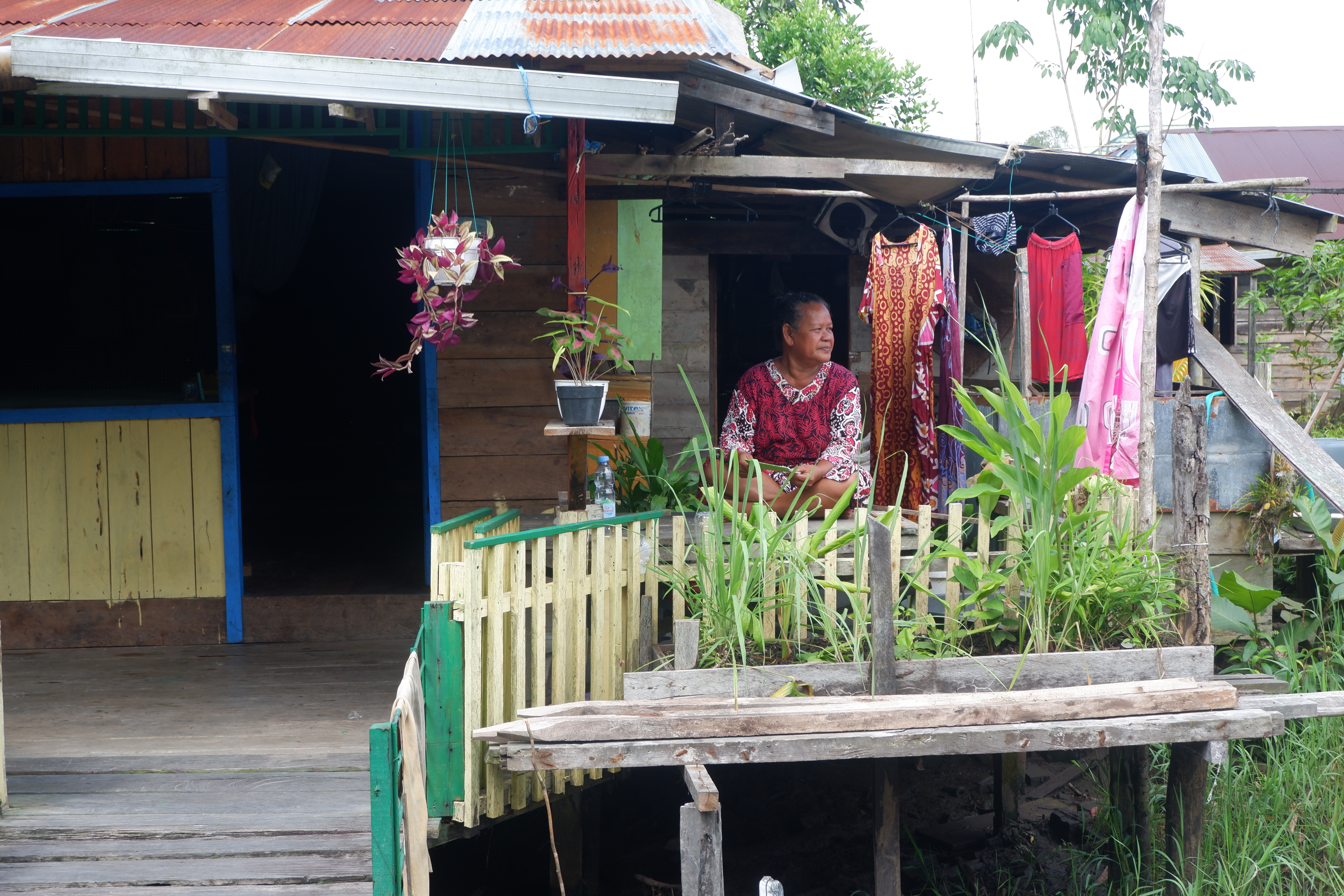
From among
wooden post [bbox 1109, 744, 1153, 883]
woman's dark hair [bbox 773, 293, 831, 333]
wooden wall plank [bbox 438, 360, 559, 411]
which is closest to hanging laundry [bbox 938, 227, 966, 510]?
woman's dark hair [bbox 773, 293, 831, 333]

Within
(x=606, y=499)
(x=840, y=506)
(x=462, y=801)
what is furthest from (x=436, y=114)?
(x=462, y=801)

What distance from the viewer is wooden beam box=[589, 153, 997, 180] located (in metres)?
4.51

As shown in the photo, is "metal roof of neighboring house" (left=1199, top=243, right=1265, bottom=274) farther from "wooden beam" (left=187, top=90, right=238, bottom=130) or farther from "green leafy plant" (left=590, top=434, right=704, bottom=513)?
"wooden beam" (left=187, top=90, right=238, bottom=130)

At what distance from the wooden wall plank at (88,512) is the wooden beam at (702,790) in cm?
390

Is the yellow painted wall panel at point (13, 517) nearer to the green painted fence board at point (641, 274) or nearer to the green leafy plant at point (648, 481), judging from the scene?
the green leafy plant at point (648, 481)

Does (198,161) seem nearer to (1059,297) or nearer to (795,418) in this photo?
(795,418)

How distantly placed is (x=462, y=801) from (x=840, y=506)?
5.38 ft

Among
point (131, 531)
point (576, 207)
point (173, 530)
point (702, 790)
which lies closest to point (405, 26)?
point (576, 207)

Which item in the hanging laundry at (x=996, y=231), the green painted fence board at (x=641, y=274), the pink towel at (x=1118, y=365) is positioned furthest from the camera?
the hanging laundry at (x=996, y=231)

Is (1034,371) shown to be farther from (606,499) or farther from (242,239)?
(242,239)

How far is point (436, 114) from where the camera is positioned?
4434mm

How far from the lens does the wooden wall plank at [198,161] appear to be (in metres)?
5.29

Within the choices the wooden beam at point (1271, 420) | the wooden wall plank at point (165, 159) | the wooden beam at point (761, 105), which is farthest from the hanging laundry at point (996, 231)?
the wooden wall plank at point (165, 159)

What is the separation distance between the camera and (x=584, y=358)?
4.12m
